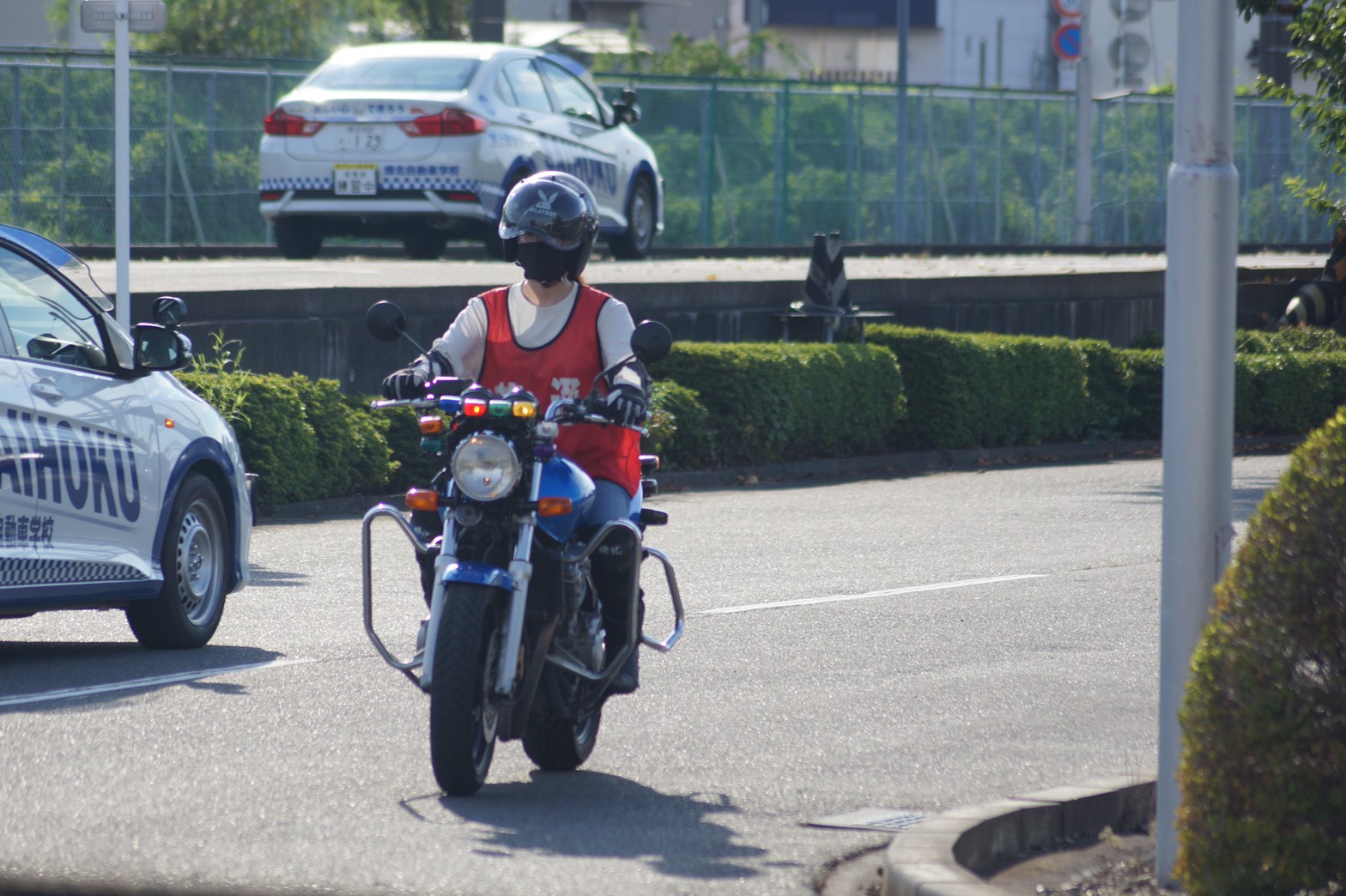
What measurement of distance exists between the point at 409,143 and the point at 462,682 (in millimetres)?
12573

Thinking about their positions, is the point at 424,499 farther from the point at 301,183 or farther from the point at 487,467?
the point at 301,183

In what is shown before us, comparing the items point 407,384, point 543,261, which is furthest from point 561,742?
point 543,261

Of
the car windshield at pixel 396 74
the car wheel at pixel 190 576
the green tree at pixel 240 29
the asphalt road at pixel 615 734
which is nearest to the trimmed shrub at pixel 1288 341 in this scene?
the car windshield at pixel 396 74

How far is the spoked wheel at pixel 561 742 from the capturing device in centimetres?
645

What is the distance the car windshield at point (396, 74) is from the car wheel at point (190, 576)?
9.70 m

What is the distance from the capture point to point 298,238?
63.2ft

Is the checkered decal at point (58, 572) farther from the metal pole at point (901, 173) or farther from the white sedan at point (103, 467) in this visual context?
the metal pole at point (901, 173)

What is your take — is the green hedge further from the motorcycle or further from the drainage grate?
the drainage grate

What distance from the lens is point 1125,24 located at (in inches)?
3450

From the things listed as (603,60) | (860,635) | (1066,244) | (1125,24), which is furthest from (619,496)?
(1125,24)

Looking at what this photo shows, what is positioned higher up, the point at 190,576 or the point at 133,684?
the point at 190,576

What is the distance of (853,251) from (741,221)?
6.09ft

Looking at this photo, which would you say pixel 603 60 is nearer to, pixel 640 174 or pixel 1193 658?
pixel 640 174

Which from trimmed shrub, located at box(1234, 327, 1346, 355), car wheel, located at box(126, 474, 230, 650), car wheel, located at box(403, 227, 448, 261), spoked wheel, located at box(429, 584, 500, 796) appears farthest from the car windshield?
spoked wheel, located at box(429, 584, 500, 796)
